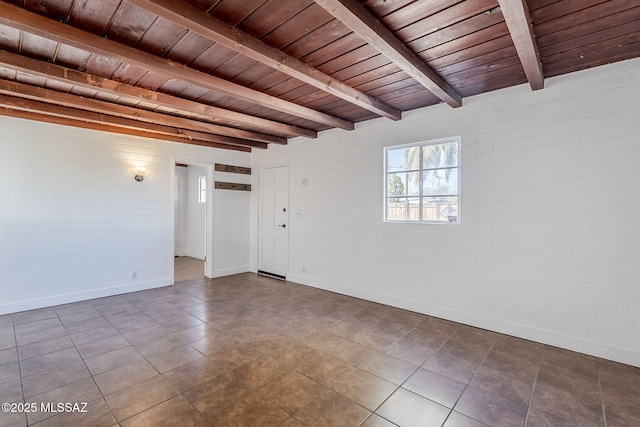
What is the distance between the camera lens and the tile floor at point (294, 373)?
1937 mm

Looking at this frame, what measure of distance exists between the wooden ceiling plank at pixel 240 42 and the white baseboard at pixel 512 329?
2.72 m

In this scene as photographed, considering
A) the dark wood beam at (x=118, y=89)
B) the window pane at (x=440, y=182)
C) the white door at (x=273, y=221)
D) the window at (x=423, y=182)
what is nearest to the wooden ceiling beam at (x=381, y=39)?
the window at (x=423, y=182)

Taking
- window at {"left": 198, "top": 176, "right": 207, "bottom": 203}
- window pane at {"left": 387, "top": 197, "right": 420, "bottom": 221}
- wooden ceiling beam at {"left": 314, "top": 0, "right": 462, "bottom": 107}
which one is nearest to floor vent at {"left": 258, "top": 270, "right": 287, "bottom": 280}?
window pane at {"left": 387, "top": 197, "right": 420, "bottom": 221}

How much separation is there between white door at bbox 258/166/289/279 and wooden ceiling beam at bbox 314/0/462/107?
3327mm

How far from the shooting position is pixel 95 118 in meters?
3.88

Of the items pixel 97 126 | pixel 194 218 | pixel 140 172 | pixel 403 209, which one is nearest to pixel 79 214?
pixel 140 172

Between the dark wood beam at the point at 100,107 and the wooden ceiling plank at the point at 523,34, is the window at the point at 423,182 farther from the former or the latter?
the dark wood beam at the point at 100,107

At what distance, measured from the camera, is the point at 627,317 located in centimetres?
261

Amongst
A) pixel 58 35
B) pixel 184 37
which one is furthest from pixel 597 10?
pixel 58 35

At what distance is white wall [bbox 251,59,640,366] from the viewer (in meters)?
2.64

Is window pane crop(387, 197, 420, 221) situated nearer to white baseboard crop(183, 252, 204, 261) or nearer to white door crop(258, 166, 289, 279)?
white door crop(258, 166, 289, 279)

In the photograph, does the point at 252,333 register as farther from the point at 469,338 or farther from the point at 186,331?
the point at 469,338

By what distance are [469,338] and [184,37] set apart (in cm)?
384

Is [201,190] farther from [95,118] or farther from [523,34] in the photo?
[523,34]
